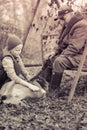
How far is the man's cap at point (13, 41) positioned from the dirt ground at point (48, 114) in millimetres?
489

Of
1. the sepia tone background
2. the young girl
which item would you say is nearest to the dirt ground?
the sepia tone background

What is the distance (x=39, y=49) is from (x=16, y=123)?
1.48 meters

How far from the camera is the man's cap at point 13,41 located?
8008 mm

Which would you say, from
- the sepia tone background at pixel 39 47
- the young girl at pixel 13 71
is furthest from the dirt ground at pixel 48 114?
the young girl at pixel 13 71

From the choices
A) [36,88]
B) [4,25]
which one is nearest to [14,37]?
[4,25]

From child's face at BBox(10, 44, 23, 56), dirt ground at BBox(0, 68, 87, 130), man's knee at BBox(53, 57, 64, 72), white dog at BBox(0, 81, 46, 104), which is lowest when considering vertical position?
dirt ground at BBox(0, 68, 87, 130)

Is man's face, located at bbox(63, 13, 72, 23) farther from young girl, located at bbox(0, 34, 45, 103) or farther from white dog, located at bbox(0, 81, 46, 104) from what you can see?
white dog, located at bbox(0, 81, 46, 104)

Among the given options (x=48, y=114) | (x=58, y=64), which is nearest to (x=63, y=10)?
(x=58, y=64)

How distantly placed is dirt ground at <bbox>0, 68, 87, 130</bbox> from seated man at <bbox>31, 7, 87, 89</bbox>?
0.69 feet

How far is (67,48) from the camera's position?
325 inches

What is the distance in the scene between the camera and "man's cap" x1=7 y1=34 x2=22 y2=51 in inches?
315

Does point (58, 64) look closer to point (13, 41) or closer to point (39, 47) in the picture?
point (39, 47)

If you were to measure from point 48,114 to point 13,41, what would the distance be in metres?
1.29

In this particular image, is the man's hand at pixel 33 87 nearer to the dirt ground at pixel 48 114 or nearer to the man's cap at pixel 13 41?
the dirt ground at pixel 48 114
